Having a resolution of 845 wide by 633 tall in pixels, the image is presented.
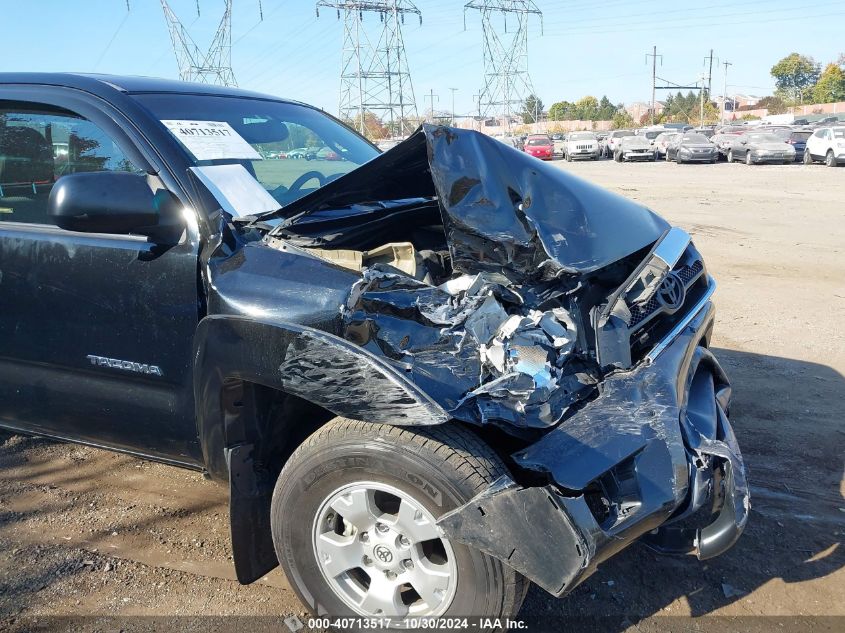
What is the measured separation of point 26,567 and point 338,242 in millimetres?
1872

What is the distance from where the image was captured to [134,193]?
8.20 ft

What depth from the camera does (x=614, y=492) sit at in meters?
2.08

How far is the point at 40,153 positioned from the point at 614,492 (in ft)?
9.27

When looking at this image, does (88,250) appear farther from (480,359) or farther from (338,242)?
(480,359)

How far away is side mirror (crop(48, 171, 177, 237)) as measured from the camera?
7.88 feet

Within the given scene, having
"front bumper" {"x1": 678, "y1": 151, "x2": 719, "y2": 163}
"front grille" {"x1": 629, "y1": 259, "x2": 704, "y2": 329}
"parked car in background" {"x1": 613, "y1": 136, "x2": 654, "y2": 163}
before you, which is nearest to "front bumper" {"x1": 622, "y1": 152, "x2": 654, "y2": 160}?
"parked car in background" {"x1": 613, "y1": 136, "x2": 654, "y2": 163}

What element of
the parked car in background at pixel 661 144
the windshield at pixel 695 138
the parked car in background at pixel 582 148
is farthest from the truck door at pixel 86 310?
the parked car in background at pixel 582 148

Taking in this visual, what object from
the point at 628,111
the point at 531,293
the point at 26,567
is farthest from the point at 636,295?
the point at 628,111

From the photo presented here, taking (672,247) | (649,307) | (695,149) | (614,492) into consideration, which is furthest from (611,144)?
(614,492)

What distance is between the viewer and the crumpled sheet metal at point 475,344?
2.12 meters

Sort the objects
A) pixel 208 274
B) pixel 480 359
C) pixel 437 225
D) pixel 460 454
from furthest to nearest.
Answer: pixel 437 225 < pixel 208 274 < pixel 480 359 < pixel 460 454

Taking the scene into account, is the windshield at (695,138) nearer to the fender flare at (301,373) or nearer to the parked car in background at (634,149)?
the parked car in background at (634,149)

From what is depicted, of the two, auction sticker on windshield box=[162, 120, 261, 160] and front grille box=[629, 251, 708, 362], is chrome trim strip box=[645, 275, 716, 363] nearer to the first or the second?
front grille box=[629, 251, 708, 362]

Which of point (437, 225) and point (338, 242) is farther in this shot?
point (437, 225)
